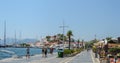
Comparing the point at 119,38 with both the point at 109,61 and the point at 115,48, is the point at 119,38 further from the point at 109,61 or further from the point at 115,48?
the point at 109,61

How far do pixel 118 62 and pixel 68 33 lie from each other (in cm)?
7740

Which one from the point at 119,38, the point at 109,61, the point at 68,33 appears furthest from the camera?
the point at 68,33

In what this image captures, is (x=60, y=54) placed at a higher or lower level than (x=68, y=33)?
lower

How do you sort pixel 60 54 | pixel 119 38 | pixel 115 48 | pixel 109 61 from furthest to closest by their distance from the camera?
pixel 119 38
pixel 60 54
pixel 115 48
pixel 109 61

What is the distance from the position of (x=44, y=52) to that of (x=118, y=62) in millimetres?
27309

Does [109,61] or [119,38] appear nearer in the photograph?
[109,61]

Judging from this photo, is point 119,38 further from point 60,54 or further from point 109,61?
point 109,61

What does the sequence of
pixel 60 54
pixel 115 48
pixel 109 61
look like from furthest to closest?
pixel 60 54 → pixel 115 48 → pixel 109 61

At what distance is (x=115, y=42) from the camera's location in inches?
2415

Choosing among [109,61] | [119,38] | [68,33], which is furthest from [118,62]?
[68,33]

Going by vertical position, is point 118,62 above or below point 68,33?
below

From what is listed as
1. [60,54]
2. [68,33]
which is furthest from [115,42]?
[68,33]

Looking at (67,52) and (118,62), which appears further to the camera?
(67,52)

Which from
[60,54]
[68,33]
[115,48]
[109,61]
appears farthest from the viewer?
[68,33]
